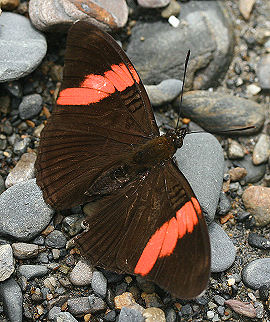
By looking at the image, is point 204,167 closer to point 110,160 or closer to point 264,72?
point 110,160

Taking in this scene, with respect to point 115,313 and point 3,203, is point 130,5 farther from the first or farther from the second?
point 115,313

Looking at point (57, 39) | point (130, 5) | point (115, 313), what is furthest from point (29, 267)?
point (130, 5)

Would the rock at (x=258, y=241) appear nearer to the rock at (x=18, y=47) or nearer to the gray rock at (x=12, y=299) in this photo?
the gray rock at (x=12, y=299)

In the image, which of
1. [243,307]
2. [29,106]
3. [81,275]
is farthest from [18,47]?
[243,307]

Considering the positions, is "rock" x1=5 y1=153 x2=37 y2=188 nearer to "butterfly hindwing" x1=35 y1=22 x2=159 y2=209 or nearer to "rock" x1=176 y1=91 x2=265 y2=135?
"butterfly hindwing" x1=35 y1=22 x2=159 y2=209

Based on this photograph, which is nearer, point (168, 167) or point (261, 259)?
point (168, 167)

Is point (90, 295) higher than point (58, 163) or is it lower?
lower
